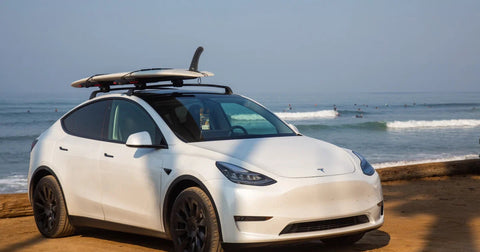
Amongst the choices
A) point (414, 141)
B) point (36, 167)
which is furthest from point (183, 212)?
point (414, 141)

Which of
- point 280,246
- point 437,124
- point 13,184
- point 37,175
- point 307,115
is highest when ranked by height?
point 37,175

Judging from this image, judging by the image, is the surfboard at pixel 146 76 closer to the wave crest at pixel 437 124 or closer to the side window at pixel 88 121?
the side window at pixel 88 121

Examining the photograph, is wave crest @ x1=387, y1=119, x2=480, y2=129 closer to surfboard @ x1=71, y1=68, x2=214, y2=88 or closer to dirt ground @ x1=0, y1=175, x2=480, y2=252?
dirt ground @ x1=0, y1=175, x2=480, y2=252

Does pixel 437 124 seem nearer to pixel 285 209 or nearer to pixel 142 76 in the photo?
pixel 142 76

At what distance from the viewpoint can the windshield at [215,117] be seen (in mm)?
6230

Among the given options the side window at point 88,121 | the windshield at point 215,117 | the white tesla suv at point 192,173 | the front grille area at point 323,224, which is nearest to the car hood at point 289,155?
the white tesla suv at point 192,173

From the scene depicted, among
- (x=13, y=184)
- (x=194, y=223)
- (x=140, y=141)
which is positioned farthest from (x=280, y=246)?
(x=13, y=184)

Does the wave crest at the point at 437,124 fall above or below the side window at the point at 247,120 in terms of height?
below

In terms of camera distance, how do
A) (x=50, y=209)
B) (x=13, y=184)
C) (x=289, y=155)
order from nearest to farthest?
(x=289, y=155) < (x=50, y=209) < (x=13, y=184)

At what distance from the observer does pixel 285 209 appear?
17.2ft

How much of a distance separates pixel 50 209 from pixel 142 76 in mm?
1966

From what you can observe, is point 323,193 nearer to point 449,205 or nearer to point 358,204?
point 358,204

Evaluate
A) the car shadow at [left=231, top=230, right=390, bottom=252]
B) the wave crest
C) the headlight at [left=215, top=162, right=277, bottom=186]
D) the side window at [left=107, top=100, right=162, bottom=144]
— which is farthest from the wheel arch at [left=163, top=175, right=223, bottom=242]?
the wave crest

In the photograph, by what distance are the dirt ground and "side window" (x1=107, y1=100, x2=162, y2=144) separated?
46.2 inches
